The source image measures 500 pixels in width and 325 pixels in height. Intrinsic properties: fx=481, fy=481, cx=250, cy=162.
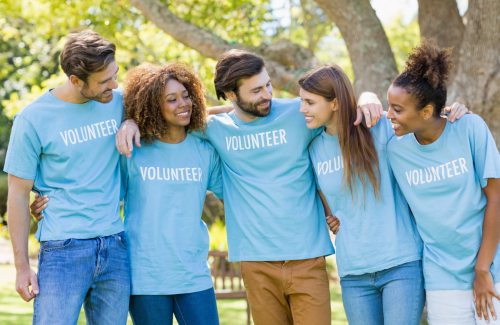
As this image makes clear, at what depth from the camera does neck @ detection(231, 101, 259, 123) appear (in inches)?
123

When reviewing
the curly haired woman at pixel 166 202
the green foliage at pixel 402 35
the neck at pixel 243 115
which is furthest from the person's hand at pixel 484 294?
the green foliage at pixel 402 35

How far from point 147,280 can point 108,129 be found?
0.92m

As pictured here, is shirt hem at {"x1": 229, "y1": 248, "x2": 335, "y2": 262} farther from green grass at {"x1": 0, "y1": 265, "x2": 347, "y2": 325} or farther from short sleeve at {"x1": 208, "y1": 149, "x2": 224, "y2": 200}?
green grass at {"x1": 0, "y1": 265, "x2": 347, "y2": 325}

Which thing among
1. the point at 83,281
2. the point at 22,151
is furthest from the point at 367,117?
the point at 22,151

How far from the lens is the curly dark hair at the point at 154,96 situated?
9.64ft

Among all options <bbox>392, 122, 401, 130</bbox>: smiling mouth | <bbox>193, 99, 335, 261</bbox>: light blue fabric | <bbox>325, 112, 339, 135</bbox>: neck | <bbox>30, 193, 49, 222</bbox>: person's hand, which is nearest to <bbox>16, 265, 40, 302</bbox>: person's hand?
<bbox>30, 193, 49, 222</bbox>: person's hand

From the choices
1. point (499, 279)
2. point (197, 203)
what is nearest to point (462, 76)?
point (499, 279)

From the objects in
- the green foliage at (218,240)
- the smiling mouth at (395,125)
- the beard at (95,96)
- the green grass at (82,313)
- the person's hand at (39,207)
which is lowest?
the green grass at (82,313)

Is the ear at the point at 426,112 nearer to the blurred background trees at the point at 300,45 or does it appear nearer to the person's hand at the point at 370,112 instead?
the person's hand at the point at 370,112

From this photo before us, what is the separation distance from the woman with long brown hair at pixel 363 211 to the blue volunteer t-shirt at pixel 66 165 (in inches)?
48.8

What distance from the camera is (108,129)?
9.44 feet

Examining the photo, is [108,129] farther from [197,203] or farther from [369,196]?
[369,196]

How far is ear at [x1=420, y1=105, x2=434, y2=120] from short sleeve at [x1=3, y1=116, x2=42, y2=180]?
211 cm

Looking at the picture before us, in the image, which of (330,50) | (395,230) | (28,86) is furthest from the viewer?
(330,50)
